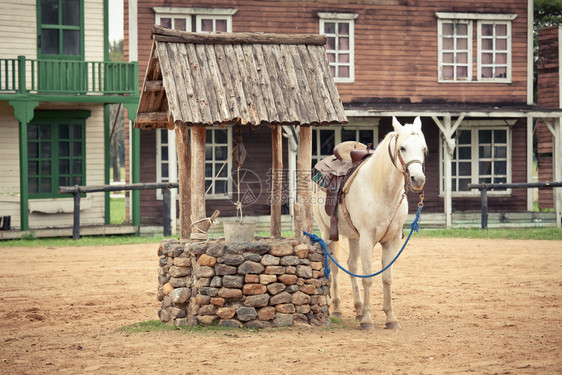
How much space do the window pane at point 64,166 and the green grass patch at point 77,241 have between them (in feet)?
6.89

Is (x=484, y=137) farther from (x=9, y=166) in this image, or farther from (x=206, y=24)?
(x=9, y=166)

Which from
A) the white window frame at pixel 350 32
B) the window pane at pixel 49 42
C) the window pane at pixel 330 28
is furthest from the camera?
the window pane at pixel 330 28

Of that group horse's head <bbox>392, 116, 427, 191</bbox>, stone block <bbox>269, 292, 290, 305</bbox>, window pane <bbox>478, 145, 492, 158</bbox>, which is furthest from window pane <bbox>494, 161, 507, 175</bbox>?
stone block <bbox>269, 292, 290, 305</bbox>

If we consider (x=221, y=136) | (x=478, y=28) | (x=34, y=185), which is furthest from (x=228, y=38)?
(x=478, y=28)

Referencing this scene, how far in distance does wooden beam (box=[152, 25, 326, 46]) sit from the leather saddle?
1429 millimetres

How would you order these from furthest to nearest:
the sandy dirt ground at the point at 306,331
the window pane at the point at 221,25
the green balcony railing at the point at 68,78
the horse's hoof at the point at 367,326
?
1. the window pane at the point at 221,25
2. the green balcony railing at the point at 68,78
3. the horse's hoof at the point at 367,326
4. the sandy dirt ground at the point at 306,331

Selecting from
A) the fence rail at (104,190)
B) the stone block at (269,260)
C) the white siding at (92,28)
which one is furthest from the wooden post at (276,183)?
the white siding at (92,28)

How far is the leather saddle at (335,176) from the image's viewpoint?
31.2ft

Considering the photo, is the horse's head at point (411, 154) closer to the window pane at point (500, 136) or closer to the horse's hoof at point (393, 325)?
the horse's hoof at point (393, 325)

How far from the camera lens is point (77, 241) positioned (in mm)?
18250

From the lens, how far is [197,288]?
337 inches

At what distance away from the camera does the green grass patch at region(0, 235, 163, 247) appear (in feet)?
57.8

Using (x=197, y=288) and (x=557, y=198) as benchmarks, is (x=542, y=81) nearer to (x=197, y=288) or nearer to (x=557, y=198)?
(x=557, y=198)

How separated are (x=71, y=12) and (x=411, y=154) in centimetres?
1432
